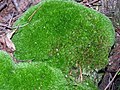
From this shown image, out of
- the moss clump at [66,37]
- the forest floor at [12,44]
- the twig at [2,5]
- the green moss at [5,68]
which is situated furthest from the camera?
the twig at [2,5]

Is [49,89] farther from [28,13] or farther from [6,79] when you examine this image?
[28,13]

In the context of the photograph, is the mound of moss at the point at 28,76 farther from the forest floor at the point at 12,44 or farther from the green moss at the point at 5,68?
the forest floor at the point at 12,44

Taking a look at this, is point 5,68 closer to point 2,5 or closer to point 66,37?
point 66,37

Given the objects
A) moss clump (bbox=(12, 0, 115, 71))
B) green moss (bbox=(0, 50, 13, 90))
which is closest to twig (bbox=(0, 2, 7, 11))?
moss clump (bbox=(12, 0, 115, 71))

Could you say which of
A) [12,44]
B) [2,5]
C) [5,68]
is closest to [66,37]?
[12,44]

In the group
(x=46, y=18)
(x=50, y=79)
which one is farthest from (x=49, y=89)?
(x=46, y=18)

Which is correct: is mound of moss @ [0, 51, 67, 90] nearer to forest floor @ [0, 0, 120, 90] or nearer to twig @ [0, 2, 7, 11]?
forest floor @ [0, 0, 120, 90]

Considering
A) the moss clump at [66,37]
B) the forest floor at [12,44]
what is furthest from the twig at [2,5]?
the moss clump at [66,37]
